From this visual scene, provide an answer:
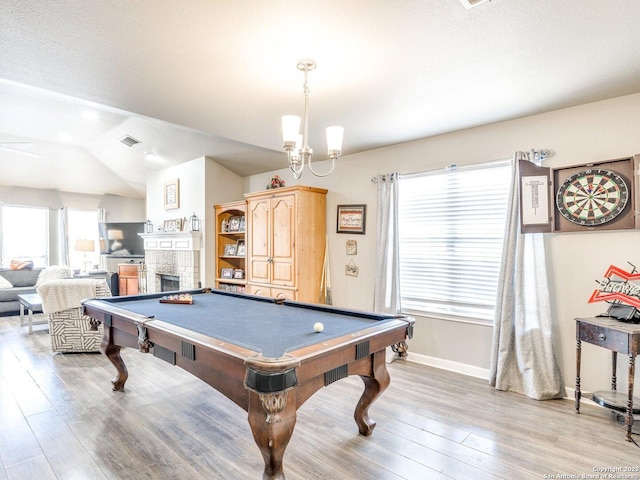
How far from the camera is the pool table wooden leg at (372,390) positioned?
231 cm

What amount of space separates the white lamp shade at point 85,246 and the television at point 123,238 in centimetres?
29

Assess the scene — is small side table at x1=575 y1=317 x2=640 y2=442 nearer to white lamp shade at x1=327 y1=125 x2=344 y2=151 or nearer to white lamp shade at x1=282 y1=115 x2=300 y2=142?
white lamp shade at x1=327 y1=125 x2=344 y2=151

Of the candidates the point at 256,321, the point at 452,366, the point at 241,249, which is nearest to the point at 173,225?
the point at 241,249

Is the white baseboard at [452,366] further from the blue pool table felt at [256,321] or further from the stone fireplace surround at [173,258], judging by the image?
the stone fireplace surround at [173,258]

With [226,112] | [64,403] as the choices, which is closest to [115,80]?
[226,112]

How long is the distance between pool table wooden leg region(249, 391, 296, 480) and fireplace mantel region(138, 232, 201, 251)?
4.60m

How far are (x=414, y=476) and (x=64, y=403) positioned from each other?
8.93ft

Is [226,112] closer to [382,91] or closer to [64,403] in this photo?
[382,91]

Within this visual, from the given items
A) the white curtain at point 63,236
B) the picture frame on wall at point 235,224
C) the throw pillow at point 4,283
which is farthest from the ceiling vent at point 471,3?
the white curtain at point 63,236

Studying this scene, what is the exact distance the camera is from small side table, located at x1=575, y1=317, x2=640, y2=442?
2.30 m

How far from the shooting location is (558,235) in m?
3.07

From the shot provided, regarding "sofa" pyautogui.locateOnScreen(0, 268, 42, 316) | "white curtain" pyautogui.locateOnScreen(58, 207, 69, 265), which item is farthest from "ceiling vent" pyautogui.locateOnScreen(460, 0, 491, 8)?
"white curtain" pyautogui.locateOnScreen(58, 207, 69, 265)

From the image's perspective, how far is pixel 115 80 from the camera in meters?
2.56

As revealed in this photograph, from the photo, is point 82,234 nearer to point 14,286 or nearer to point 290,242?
point 14,286
